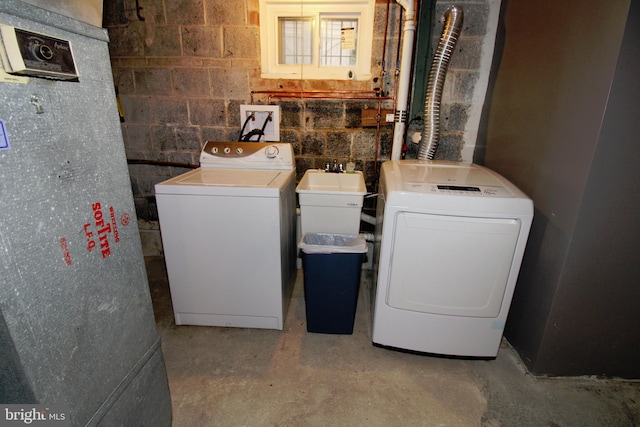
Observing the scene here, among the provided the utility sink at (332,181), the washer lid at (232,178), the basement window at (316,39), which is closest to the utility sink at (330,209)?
the utility sink at (332,181)

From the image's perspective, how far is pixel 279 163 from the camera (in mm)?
2066

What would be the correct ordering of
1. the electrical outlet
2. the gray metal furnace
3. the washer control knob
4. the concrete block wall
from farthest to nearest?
the electrical outlet, the concrete block wall, the washer control knob, the gray metal furnace

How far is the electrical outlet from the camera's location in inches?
91.0

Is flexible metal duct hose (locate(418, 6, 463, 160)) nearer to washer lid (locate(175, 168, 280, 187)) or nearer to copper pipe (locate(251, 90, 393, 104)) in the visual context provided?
copper pipe (locate(251, 90, 393, 104))

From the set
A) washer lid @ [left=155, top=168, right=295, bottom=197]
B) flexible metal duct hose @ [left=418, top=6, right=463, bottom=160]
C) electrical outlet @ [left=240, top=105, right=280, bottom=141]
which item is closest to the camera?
washer lid @ [left=155, top=168, right=295, bottom=197]

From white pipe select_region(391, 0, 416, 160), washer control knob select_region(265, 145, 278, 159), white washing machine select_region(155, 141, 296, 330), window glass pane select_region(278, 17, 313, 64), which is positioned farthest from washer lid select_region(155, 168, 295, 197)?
window glass pane select_region(278, 17, 313, 64)

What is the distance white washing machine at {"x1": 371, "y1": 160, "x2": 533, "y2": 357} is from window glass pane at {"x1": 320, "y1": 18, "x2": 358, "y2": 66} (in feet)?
3.59

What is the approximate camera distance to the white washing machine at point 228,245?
1618 mm

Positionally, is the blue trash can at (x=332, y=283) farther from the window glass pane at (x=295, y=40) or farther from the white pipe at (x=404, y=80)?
the window glass pane at (x=295, y=40)

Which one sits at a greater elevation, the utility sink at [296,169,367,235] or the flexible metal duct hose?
the flexible metal duct hose

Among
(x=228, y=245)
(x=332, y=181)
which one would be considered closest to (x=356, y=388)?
(x=228, y=245)

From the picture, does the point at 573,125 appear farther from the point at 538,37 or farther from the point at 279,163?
the point at 279,163

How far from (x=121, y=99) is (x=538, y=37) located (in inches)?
114

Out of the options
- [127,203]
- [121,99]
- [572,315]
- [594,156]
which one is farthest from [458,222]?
[121,99]
